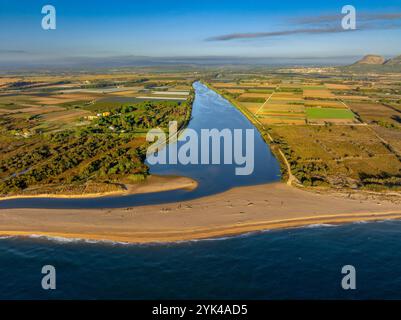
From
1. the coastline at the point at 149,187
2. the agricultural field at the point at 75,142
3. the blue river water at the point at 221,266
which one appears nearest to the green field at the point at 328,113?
the agricultural field at the point at 75,142

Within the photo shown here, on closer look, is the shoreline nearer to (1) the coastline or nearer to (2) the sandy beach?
(2) the sandy beach

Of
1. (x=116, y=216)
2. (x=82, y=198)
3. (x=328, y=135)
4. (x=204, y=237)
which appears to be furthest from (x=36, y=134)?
(x=328, y=135)

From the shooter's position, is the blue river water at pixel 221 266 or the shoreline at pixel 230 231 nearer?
the blue river water at pixel 221 266

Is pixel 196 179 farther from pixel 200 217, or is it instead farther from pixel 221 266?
pixel 221 266

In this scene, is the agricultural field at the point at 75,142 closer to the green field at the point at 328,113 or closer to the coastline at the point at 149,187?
the coastline at the point at 149,187

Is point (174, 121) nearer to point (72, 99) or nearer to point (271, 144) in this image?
point (271, 144)
